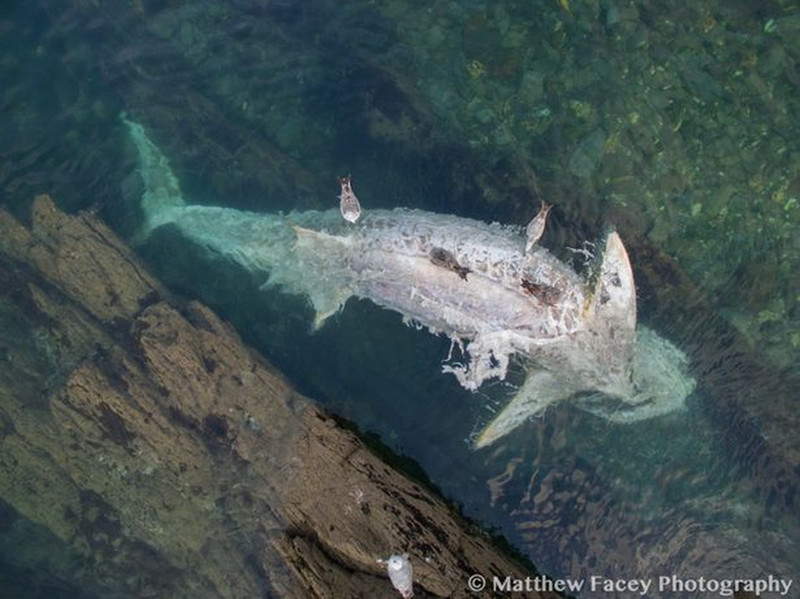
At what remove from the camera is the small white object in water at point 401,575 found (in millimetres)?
5496

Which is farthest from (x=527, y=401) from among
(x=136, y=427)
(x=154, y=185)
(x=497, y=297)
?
(x=154, y=185)

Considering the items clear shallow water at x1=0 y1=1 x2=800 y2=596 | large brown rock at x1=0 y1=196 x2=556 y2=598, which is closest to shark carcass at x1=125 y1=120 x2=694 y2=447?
clear shallow water at x1=0 y1=1 x2=800 y2=596

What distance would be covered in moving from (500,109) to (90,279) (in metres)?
6.43

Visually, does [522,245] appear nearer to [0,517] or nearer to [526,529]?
[526,529]

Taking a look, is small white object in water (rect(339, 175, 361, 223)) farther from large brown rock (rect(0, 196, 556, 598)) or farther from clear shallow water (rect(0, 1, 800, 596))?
large brown rock (rect(0, 196, 556, 598))

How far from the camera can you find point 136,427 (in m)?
8.22

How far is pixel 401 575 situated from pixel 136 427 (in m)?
4.45

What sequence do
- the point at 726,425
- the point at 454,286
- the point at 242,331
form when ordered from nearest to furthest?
the point at 454,286 → the point at 726,425 → the point at 242,331

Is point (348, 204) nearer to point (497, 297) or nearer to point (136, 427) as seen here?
point (497, 297)

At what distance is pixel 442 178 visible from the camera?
9703 millimetres

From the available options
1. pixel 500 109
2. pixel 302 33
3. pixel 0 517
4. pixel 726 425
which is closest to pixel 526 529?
pixel 726 425

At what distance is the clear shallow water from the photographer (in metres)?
8.37

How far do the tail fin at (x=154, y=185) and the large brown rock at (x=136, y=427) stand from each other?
830 millimetres

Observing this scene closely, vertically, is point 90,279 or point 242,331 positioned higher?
point 90,279
